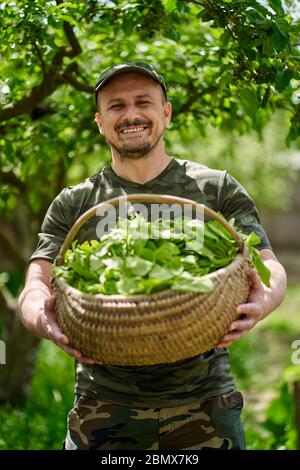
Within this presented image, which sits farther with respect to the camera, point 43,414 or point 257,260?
point 43,414

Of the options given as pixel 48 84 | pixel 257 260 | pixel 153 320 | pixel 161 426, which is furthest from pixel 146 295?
pixel 48 84

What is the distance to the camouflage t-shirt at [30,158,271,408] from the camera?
275cm

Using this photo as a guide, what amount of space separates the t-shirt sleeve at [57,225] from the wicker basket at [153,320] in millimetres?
563

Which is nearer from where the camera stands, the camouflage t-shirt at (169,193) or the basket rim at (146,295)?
the basket rim at (146,295)

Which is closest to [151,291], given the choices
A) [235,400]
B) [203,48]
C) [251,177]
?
[235,400]

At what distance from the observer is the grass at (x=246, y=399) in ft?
17.6

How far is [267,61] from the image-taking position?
3340 mm

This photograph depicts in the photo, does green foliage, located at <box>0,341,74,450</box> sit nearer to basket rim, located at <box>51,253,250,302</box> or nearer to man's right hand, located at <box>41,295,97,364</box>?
man's right hand, located at <box>41,295,97,364</box>

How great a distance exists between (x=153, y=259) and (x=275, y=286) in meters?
0.55

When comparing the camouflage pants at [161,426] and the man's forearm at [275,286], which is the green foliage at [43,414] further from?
the man's forearm at [275,286]

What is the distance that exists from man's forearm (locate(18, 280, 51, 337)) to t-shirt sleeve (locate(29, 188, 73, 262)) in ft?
0.62

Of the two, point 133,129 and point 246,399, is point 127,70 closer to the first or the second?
point 133,129

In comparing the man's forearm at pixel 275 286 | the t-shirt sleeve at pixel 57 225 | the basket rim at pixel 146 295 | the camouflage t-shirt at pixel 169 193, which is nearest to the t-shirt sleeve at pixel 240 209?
the camouflage t-shirt at pixel 169 193

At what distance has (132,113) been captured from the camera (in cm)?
291
